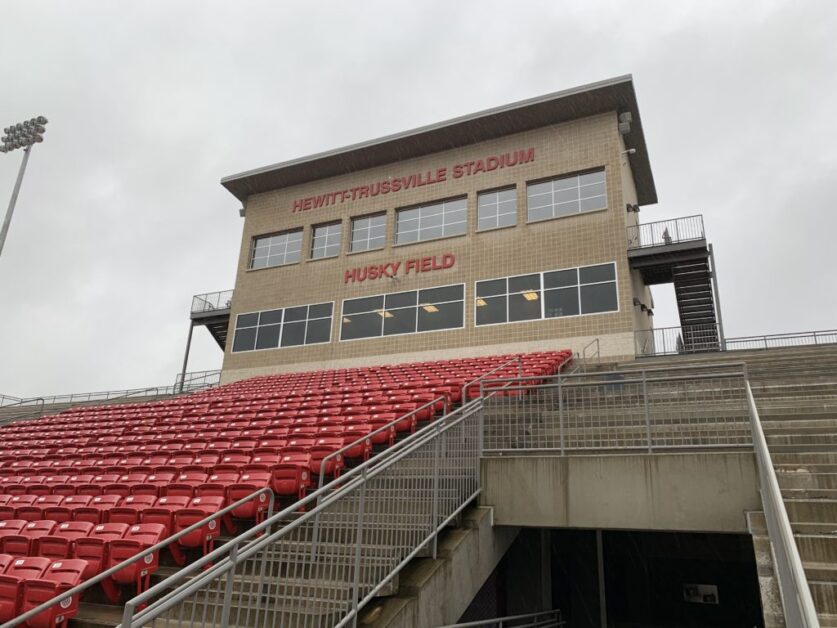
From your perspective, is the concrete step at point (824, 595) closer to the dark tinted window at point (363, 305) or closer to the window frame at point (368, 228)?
the dark tinted window at point (363, 305)

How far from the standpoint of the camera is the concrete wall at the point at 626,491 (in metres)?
6.60

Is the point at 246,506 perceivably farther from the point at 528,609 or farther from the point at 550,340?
the point at 550,340

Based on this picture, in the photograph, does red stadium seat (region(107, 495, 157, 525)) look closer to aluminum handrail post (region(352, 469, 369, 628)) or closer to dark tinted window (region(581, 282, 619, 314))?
aluminum handrail post (region(352, 469, 369, 628))

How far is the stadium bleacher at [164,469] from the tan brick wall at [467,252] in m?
4.56

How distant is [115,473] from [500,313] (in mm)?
13467

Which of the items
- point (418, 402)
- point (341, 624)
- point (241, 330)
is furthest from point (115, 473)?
point (241, 330)

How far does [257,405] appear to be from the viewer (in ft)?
45.2

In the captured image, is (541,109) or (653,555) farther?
(541,109)

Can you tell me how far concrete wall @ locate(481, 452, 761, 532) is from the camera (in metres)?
6.60

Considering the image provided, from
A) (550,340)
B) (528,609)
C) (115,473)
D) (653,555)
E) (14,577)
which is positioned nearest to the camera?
(14,577)

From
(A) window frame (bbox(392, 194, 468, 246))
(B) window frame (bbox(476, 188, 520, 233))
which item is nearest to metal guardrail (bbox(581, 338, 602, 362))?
(B) window frame (bbox(476, 188, 520, 233))

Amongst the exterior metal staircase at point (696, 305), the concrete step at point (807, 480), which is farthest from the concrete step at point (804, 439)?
the exterior metal staircase at point (696, 305)

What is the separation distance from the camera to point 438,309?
20781mm

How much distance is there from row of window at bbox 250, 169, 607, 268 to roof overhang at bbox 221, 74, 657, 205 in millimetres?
2207
